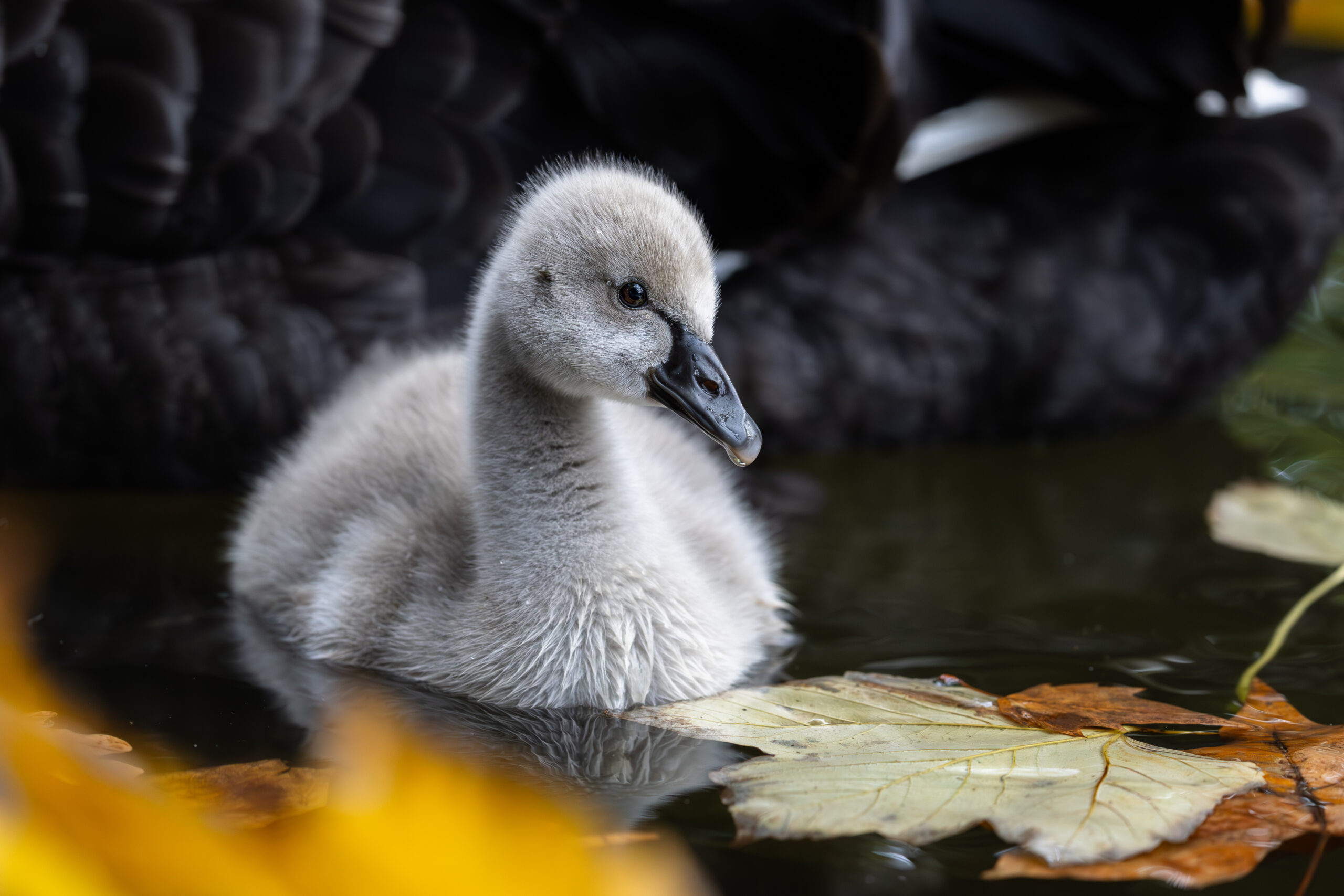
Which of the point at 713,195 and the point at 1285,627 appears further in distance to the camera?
the point at 713,195

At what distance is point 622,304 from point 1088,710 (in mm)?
733

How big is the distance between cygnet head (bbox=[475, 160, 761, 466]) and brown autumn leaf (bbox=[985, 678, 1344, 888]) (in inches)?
23.4

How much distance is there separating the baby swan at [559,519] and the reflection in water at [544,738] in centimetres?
3

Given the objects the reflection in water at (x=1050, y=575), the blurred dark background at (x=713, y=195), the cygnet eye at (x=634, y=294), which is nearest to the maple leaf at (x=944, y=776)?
the reflection in water at (x=1050, y=575)

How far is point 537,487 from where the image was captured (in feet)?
6.16

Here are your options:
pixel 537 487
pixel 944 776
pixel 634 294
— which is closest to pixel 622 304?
pixel 634 294

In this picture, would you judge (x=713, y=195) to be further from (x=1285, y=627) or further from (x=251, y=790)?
(x=251, y=790)

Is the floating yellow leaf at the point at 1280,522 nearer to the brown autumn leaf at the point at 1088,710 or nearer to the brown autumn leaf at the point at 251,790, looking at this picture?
the brown autumn leaf at the point at 1088,710

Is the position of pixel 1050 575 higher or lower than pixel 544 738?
higher

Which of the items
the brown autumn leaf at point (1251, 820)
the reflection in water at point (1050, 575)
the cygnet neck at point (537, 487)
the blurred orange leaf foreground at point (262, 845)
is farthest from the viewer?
the reflection in water at point (1050, 575)

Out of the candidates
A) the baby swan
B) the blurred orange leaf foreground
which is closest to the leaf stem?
the baby swan

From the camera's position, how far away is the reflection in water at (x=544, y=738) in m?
1.61

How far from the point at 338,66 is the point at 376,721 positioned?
4.10 feet

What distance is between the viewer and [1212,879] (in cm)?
135
